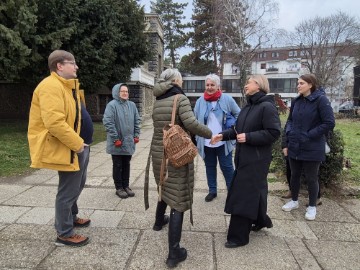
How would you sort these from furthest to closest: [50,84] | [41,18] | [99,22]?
[99,22], [41,18], [50,84]

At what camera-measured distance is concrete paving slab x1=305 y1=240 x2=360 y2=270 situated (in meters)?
2.92

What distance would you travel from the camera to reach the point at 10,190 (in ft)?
16.3

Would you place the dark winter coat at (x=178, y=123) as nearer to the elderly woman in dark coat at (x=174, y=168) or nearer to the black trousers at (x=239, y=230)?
the elderly woman in dark coat at (x=174, y=168)

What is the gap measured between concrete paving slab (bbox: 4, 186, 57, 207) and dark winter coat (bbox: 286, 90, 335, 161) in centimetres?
349

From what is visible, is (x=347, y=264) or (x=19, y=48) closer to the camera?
(x=347, y=264)

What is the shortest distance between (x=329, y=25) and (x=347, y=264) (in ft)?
113

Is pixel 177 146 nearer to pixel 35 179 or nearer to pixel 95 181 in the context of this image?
pixel 95 181

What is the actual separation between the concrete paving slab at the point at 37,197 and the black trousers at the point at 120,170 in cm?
98

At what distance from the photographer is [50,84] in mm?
2771

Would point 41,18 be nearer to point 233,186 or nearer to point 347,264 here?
point 233,186

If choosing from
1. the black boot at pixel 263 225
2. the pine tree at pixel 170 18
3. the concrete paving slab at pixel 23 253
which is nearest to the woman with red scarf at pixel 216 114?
the black boot at pixel 263 225

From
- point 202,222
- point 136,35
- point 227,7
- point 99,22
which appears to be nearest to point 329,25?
point 227,7

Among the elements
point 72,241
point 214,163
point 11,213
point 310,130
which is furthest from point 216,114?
point 11,213

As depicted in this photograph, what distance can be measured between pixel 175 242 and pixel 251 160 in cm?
112
